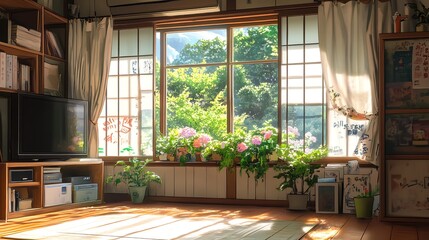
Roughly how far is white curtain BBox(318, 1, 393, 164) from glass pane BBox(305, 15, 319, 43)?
142 mm

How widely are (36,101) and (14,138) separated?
18.4 inches

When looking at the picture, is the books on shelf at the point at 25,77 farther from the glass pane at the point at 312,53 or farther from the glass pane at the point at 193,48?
the glass pane at the point at 312,53

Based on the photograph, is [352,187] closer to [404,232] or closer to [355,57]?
[404,232]

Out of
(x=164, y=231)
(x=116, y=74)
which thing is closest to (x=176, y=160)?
(x=116, y=74)

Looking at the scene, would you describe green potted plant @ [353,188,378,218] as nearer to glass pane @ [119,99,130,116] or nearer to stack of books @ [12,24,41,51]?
glass pane @ [119,99,130,116]

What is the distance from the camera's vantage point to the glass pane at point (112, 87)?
6590 millimetres

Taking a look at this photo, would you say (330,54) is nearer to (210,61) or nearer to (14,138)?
(210,61)

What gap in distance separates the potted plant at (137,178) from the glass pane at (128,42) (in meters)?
1.27

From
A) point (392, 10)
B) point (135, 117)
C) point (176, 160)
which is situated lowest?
point (176, 160)

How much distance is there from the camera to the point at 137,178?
6.17 m

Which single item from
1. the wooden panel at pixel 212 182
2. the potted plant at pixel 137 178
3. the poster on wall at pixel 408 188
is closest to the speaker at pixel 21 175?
the potted plant at pixel 137 178

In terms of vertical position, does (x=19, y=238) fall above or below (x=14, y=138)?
below

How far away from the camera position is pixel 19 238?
3732mm

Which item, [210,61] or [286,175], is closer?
[286,175]
